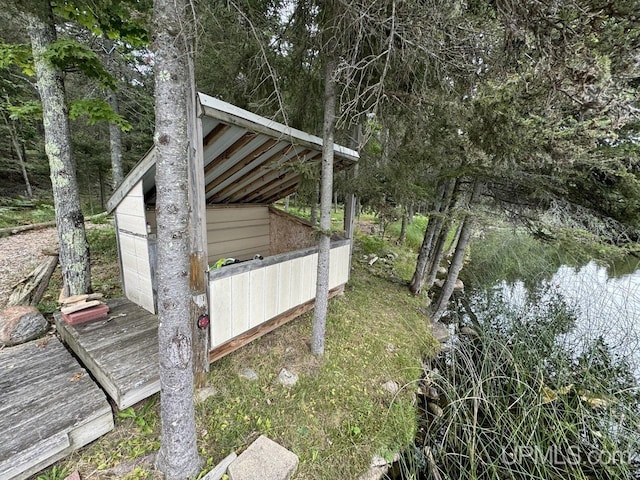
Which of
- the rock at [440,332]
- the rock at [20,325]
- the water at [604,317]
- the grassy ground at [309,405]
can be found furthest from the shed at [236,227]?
the water at [604,317]

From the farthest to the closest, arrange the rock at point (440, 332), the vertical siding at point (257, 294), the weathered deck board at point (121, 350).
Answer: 1. the rock at point (440, 332)
2. the vertical siding at point (257, 294)
3. the weathered deck board at point (121, 350)

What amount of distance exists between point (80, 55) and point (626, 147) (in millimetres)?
6202

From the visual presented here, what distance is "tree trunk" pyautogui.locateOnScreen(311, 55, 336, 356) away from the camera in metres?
2.69

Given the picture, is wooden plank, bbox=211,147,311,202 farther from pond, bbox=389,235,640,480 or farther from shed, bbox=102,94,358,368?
pond, bbox=389,235,640,480

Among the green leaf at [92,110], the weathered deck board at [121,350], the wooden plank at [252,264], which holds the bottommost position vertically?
the weathered deck board at [121,350]

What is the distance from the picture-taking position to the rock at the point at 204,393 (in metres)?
2.59

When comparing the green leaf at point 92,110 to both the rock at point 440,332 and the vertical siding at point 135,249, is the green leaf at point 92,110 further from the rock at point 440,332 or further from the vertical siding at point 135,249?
the rock at point 440,332

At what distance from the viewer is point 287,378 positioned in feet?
9.93

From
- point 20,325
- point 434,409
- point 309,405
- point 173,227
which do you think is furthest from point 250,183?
point 434,409

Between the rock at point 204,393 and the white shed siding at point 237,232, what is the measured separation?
276cm

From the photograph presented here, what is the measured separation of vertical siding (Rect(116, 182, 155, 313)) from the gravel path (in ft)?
5.41

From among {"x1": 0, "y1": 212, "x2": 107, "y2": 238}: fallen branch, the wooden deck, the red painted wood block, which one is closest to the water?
the wooden deck

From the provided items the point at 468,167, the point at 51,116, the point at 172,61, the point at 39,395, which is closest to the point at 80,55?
the point at 51,116

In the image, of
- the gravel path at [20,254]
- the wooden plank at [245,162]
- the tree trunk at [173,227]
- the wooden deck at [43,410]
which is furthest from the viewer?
the gravel path at [20,254]
